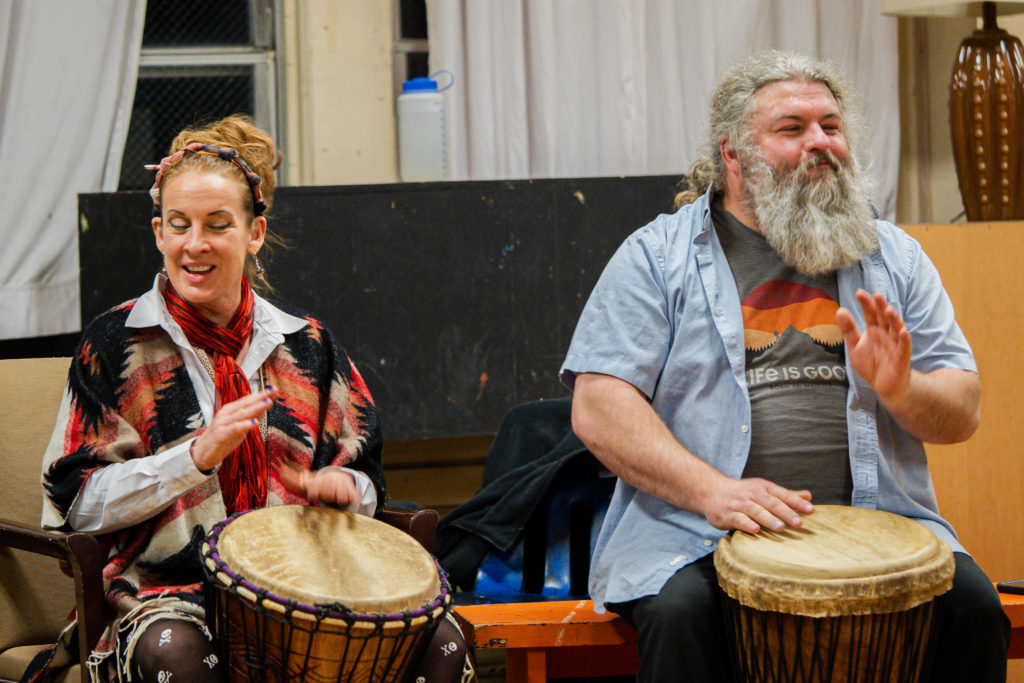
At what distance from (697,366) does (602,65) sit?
1.53 metres

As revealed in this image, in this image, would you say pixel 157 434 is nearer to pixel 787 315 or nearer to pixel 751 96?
pixel 787 315

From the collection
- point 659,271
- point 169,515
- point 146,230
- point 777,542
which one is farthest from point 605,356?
point 146,230

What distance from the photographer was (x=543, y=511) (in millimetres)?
2773

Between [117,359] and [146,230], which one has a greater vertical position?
[146,230]

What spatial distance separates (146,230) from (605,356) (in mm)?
1398

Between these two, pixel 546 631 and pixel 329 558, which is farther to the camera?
pixel 546 631

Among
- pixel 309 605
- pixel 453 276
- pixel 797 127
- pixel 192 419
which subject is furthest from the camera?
pixel 453 276

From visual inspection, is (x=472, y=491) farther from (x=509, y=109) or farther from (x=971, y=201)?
(x=971, y=201)

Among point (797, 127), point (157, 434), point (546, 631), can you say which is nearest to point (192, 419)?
point (157, 434)

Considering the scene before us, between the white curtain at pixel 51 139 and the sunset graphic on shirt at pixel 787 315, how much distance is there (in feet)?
6.30

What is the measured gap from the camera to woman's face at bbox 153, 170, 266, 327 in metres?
2.19

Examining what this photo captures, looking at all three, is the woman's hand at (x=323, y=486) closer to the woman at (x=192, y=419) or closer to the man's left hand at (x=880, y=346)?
the woman at (x=192, y=419)

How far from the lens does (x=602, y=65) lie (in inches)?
140

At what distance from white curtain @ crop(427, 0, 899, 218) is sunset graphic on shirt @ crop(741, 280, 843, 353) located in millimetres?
1183
